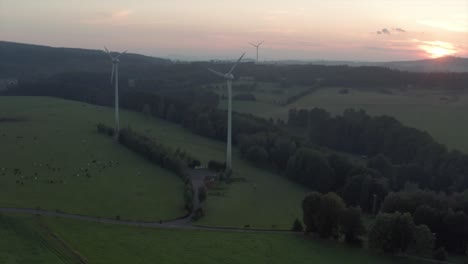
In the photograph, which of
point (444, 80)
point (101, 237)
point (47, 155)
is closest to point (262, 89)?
point (444, 80)

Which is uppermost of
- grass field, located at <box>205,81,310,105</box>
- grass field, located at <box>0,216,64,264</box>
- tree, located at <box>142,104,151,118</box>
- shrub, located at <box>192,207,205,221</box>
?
grass field, located at <box>205,81,310,105</box>

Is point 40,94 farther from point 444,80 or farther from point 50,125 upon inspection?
point 444,80

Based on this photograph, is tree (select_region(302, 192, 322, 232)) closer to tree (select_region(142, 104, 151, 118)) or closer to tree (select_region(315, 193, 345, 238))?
tree (select_region(315, 193, 345, 238))

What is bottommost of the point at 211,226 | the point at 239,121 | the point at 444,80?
the point at 211,226

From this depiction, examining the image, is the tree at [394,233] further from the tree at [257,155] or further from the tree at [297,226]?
the tree at [257,155]

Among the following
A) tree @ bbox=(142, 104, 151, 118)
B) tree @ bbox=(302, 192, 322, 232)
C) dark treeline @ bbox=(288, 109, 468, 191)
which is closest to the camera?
tree @ bbox=(302, 192, 322, 232)

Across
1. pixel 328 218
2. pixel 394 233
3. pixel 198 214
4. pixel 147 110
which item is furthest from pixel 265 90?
pixel 394 233

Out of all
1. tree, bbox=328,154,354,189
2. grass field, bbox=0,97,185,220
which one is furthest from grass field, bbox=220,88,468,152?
grass field, bbox=0,97,185,220

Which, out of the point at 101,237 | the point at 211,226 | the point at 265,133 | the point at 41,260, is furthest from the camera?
the point at 265,133
